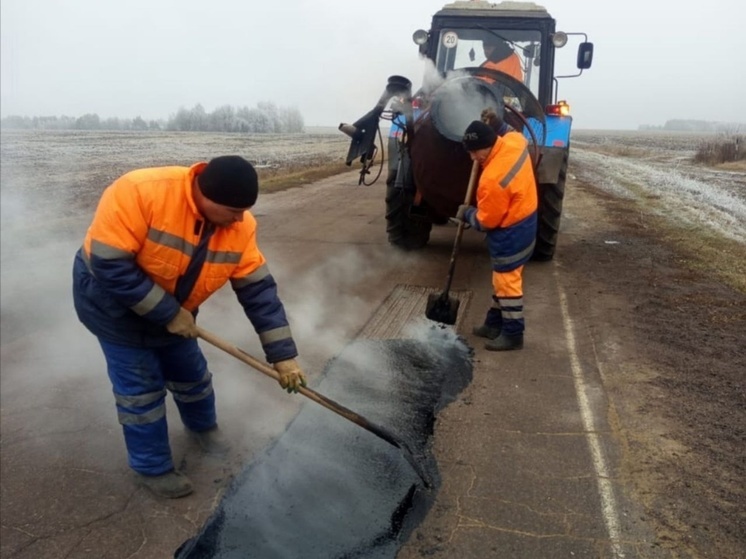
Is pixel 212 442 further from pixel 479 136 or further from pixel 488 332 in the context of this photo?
pixel 479 136

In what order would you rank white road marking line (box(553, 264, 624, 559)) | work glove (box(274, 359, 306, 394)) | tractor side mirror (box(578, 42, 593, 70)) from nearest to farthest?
white road marking line (box(553, 264, 624, 559)) < work glove (box(274, 359, 306, 394)) < tractor side mirror (box(578, 42, 593, 70))

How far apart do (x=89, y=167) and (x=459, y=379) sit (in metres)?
17.2

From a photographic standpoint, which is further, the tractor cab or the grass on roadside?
the grass on roadside

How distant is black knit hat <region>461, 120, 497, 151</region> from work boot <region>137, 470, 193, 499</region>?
2839 mm

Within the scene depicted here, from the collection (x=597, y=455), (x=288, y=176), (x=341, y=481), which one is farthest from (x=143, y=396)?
(x=288, y=176)

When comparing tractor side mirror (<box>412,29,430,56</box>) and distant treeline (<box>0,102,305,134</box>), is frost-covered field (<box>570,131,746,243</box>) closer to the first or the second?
tractor side mirror (<box>412,29,430,56</box>)

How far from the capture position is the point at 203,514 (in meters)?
2.73

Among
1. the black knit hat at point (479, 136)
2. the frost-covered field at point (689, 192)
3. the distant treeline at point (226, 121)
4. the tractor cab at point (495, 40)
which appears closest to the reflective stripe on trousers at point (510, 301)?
the black knit hat at point (479, 136)

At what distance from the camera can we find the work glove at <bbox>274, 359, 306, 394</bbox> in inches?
117

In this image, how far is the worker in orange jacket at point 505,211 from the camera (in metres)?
4.41

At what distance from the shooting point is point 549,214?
273 inches

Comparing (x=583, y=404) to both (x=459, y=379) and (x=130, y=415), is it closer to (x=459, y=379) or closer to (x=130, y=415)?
(x=459, y=379)

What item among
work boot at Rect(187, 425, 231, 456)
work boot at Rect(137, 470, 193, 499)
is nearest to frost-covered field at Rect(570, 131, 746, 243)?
work boot at Rect(187, 425, 231, 456)

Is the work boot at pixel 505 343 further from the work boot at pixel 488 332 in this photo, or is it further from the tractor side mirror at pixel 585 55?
the tractor side mirror at pixel 585 55
